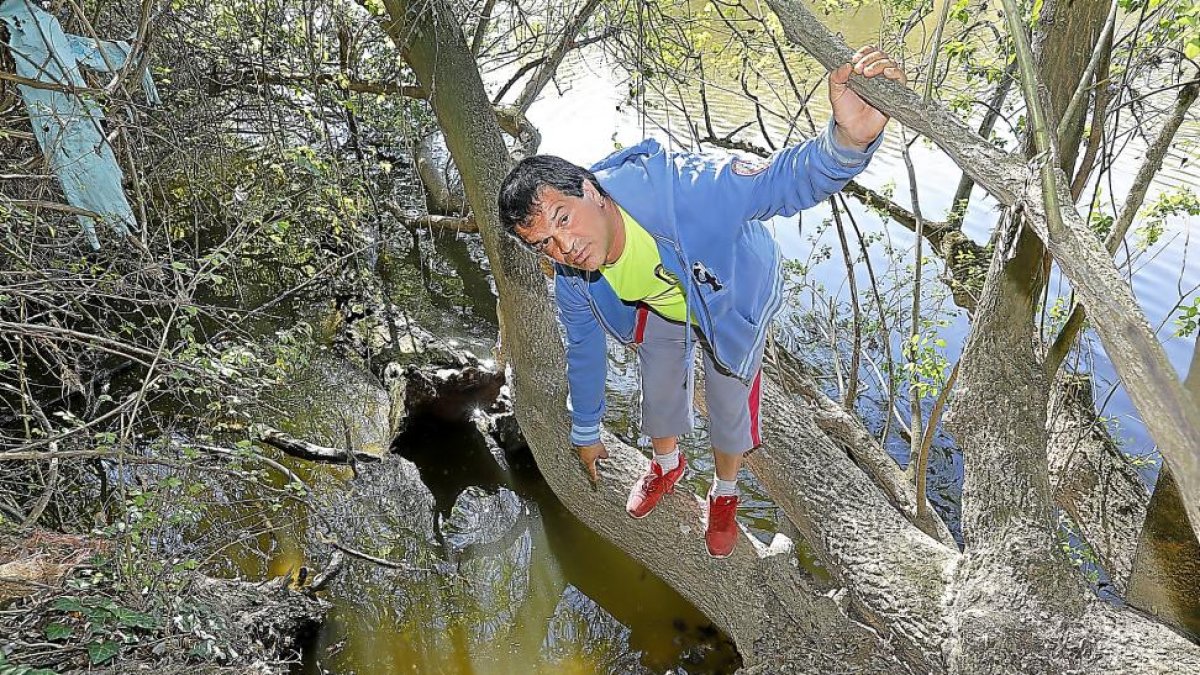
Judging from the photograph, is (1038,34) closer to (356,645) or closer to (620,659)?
(620,659)

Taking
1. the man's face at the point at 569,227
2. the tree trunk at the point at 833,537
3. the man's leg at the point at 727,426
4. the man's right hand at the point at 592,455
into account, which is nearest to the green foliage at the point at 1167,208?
the tree trunk at the point at 833,537

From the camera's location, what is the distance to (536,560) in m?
4.55

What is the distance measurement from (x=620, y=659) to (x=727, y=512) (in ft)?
5.26

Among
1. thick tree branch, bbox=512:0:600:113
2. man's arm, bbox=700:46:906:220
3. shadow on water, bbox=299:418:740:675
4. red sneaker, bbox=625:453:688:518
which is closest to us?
man's arm, bbox=700:46:906:220

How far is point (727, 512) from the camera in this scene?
273 cm

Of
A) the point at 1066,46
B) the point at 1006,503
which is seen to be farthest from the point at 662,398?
the point at 1066,46

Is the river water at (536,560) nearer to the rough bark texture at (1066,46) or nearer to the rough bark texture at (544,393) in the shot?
the rough bark texture at (544,393)

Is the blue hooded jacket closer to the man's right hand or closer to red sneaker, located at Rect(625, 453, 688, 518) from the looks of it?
red sneaker, located at Rect(625, 453, 688, 518)

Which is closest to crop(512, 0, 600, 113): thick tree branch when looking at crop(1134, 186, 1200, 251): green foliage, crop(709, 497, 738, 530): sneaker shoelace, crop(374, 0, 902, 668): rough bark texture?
crop(374, 0, 902, 668): rough bark texture

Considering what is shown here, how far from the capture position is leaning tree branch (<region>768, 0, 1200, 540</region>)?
859 millimetres

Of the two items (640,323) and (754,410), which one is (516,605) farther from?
(640,323)

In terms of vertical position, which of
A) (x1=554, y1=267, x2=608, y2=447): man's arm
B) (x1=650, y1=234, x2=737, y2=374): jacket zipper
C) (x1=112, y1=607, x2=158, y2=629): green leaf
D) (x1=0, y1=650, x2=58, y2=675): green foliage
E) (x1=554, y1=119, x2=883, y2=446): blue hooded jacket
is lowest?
(x1=0, y1=650, x2=58, y2=675): green foliage

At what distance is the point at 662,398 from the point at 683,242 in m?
0.74

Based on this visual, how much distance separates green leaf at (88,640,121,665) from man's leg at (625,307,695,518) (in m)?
1.91
